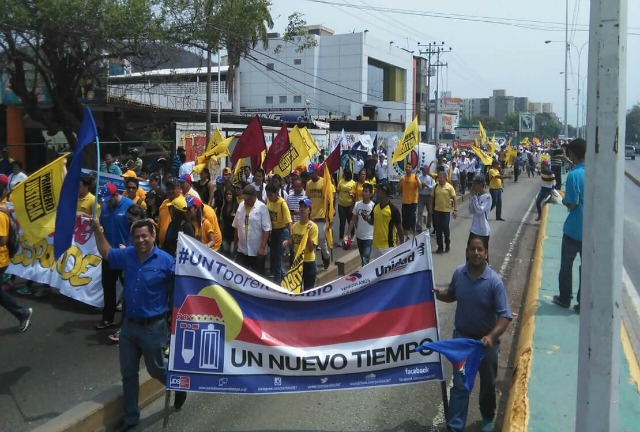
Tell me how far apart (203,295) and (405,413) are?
2.01 metres

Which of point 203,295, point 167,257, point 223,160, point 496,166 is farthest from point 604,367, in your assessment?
point 223,160

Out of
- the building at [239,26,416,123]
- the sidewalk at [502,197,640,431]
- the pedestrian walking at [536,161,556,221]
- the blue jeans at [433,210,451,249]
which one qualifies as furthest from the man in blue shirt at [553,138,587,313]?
the building at [239,26,416,123]

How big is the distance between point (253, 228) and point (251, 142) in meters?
4.21

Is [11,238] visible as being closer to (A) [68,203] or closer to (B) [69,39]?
(A) [68,203]

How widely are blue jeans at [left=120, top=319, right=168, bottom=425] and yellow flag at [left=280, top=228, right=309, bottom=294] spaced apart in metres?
2.54

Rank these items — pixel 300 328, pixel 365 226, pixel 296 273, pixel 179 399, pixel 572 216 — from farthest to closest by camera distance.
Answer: pixel 365 226 < pixel 296 273 < pixel 572 216 < pixel 179 399 < pixel 300 328

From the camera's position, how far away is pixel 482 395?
15.3 ft

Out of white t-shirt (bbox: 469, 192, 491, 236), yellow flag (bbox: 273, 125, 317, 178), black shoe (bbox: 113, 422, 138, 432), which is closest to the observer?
black shoe (bbox: 113, 422, 138, 432)

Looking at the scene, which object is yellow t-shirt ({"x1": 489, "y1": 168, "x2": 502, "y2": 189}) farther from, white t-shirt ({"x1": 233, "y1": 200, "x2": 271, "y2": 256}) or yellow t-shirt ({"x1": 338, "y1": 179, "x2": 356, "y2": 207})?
white t-shirt ({"x1": 233, "y1": 200, "x2": 271, "y2": 256})

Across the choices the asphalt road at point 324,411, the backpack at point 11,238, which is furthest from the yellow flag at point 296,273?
the backpack at point 11,238

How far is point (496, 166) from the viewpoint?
638 inches

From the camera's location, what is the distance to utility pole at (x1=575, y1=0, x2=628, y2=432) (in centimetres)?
291

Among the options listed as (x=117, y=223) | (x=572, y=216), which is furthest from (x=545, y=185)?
(x=117, y=223)

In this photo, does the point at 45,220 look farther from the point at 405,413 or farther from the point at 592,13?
the point at 592,13
